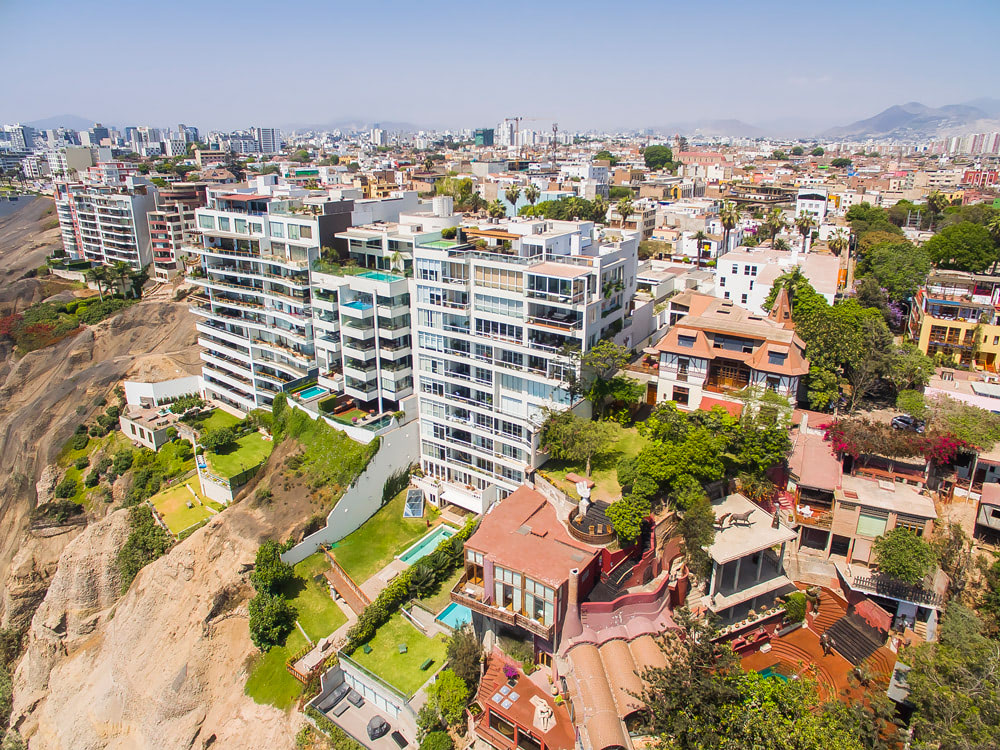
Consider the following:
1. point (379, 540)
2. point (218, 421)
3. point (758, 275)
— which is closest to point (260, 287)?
point (218, 421)

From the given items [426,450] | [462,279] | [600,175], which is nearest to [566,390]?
[462,279]

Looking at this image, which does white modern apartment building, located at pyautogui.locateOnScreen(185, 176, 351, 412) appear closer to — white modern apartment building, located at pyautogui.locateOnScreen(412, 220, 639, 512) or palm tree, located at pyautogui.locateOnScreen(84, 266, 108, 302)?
white modern apartment building, located at pyautogui.locateOnScreen(412, 220, 639, 512)

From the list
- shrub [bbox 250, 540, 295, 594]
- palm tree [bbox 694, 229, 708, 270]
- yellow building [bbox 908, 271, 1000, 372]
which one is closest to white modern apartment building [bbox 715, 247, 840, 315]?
yellow building [bbox 908, 271, 1000, 372]

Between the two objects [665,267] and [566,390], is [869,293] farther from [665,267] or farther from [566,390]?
[566,390]

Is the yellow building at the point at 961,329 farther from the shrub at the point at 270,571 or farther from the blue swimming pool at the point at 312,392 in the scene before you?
the shrub at the point at 270,571

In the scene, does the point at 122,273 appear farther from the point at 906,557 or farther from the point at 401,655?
the point at 906,557

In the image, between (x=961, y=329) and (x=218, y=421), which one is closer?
(x=961, y=329)

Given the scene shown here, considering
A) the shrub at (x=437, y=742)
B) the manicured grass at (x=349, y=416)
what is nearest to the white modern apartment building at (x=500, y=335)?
the manicured grass at (x=349, y=416)
